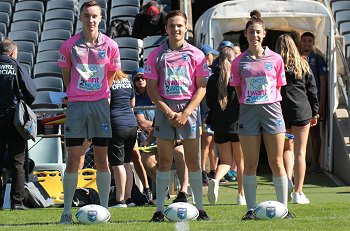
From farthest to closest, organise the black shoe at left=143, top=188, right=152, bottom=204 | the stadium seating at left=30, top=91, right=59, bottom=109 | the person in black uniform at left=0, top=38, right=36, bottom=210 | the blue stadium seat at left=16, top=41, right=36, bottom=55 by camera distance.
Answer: the blue stadium seat at left=16, top=41, right=36, bottom=55 → the stadium seating at left=30, top=91, right=59, bottom=109 → the black shoe at left=143, top=188, right=152, bottom=204 → the person in black uniform at left=0, top=38, right=36, bottom=210

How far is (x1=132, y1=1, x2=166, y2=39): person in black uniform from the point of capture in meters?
20.1

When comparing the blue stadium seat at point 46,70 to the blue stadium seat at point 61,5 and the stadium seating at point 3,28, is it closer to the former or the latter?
the stadium seating at point 3,28

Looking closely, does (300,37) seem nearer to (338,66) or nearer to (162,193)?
(338,66)

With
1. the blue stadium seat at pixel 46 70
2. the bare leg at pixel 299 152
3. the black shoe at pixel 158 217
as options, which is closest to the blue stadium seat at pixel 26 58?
the blue stadium seat at pixel 46 70

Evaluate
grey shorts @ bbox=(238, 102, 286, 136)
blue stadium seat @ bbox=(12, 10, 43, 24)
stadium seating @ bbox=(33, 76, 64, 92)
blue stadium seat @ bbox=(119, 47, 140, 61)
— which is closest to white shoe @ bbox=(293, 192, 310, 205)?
grey shorts @ bbox=(238, 102, 286, 136)

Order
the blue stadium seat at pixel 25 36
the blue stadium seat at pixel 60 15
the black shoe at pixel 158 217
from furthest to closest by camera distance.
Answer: the blue stadium seat at pixel 60 15
the blue stadium seat at pixel 25 36
the black shoe at pixel 158 217

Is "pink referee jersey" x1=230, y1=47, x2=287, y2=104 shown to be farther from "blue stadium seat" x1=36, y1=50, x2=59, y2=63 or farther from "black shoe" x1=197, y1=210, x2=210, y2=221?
"blue stadium seat" x1=36, y1=50, x2=59, y2=63

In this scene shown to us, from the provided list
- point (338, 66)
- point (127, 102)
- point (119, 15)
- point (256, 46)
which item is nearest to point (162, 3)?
point (119, 15)

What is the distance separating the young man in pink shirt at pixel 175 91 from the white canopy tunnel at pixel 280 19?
6.29 metres

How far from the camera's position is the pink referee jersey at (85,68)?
10336 millimetres

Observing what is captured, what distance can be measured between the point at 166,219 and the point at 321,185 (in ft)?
18.8

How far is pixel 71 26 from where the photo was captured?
22406 mm

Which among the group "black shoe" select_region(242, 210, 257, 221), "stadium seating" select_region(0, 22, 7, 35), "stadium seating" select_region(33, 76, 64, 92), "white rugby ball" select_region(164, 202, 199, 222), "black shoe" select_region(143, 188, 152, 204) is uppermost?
"stadium seating" select_region(0, 22, 7, 35)

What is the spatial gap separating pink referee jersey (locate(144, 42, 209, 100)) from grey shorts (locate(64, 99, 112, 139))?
0.60 m
